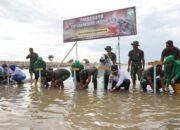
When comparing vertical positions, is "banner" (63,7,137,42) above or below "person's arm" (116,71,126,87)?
above

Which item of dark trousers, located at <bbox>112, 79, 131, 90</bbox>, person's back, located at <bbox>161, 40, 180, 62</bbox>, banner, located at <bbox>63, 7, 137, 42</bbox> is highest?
banner, located at <bbox>63, 7, 137, 42</bbox>

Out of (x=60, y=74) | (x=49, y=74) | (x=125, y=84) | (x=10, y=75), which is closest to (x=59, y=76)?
(x=60, y=74)

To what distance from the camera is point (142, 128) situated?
4.27 m

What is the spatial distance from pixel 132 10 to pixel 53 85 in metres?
5.30

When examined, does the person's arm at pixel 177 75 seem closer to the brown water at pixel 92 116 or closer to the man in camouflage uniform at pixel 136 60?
the brown water at pixel 92 116

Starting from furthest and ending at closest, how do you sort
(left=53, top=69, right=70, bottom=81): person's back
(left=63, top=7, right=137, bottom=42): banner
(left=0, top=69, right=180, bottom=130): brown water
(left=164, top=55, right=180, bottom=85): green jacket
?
1. (left=63, top=7, right=137, bottom=42): banner
2. (left=53, top=69, right=70, bottom=81): person's back
3. (left=164, top=55, right=180, bottom=85): green jacket
4. (left=0, top=69, right=180, bottom=130): brown water

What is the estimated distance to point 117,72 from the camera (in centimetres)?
949

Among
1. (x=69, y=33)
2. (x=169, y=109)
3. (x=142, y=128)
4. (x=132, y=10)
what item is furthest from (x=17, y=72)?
(x=142, y=128)

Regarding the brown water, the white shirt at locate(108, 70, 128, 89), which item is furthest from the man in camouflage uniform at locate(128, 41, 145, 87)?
the brown water

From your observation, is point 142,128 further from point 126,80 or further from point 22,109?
point 126,80

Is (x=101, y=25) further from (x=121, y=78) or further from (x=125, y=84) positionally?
(x=121, y=78)

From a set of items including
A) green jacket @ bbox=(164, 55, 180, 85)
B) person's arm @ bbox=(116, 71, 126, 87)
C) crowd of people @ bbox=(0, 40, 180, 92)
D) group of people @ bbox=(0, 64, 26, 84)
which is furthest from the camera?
group of people @ bbox=(0, 64, 26, 84)

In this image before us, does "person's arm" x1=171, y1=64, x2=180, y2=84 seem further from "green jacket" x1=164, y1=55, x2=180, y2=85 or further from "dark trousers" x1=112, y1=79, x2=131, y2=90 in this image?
"dark trousers" x1=112, y1=79, x2=131, y2=90

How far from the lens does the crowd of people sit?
8305 mm
